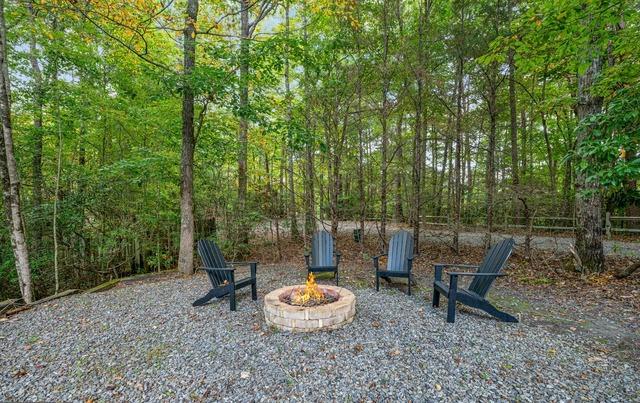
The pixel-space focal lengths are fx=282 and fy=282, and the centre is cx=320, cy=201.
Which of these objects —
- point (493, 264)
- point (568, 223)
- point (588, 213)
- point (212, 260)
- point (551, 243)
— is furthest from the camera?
point (568, 223)

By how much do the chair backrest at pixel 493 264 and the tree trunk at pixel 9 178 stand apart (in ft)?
→ 19.5

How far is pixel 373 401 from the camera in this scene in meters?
1.83

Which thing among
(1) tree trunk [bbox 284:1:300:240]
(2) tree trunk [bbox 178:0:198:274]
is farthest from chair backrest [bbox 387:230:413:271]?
(2) tree trunk [bbox 178:0:198:274]

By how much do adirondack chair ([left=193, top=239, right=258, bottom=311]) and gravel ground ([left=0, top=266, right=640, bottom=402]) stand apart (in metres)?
0.21

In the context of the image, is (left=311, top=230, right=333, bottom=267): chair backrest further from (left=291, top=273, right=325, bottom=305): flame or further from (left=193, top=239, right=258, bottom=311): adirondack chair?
(left=291, top=273, right=325, bottom=305): flame

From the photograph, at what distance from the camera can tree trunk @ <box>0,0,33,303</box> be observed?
365 centimetres

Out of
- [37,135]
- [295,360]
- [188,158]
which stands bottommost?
[295,360]

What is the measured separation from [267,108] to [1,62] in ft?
11.4

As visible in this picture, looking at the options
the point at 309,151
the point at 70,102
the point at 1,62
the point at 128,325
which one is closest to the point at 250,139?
the point at 309,151

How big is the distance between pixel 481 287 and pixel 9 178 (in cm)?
616

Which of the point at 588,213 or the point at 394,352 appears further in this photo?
the point at 588,213

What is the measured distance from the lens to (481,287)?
127 inches

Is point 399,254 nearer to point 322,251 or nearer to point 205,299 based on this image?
point 322,251

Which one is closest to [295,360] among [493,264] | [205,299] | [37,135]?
[205,299]
